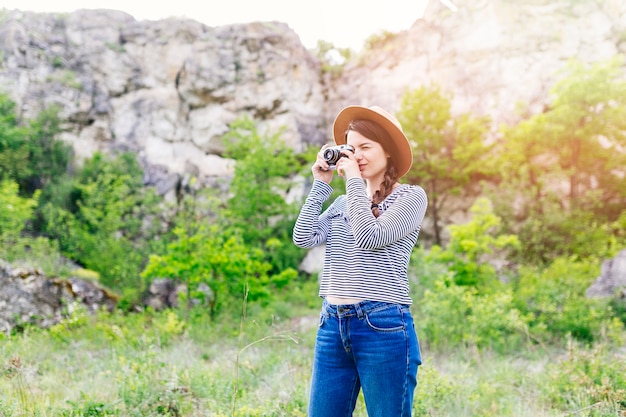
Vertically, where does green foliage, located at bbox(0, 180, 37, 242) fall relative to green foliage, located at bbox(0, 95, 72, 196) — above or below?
below

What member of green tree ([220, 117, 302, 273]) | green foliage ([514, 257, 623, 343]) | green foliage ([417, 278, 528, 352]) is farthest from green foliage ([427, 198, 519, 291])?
green tree ([220, 117, 302, 273])

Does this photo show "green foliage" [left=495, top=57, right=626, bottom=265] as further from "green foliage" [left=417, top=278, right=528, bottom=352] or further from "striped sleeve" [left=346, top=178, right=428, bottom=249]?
"striped sleeve" [left=346, top=178, right=428, bottom=249]

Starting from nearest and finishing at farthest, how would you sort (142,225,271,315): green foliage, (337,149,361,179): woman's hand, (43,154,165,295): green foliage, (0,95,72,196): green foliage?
(337,149,361,179): woman's hand
(142,225,271,315): green foliage
(43,154,165,295): green foliage
(0,95,72,196): green foliage

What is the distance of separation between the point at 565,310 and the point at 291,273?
442 centimetres

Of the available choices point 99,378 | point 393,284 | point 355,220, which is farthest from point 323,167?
point 99,378

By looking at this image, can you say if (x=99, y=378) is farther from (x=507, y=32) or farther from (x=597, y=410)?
(x=507, y=32)

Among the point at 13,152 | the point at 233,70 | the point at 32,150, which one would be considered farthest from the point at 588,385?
the point at 233,70

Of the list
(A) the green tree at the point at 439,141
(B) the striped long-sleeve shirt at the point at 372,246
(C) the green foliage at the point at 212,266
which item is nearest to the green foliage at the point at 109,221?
(C) the green foliage at the point at 212,266

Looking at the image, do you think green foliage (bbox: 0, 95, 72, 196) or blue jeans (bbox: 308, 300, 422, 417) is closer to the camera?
blue jeans (bbox: 308, 300, 422, 417)

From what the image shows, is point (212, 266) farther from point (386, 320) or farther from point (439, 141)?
point (439, 141)

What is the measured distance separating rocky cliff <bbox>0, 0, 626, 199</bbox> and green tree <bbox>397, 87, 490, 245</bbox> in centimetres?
167

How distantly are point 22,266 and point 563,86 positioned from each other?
13.8 m

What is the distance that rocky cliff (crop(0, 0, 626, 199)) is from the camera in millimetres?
16797

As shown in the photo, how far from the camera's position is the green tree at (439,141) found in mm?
14781
